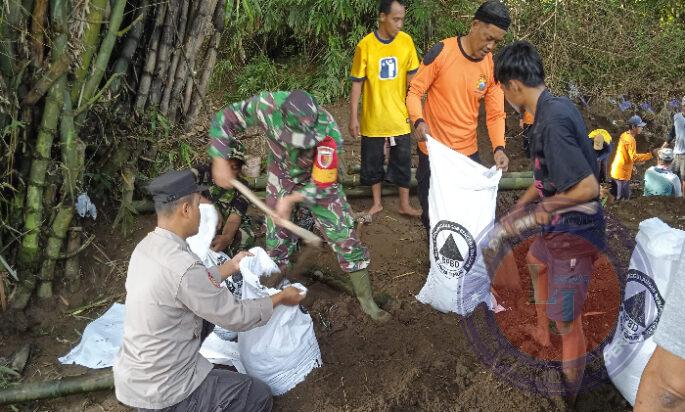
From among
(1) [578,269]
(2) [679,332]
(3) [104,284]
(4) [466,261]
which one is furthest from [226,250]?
(2) [679,332]

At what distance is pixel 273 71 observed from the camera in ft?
25.9

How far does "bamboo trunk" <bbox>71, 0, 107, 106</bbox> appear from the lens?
358 cm

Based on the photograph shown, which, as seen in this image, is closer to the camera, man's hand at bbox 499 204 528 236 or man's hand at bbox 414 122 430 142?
man's hand at bbox 499 204 528 236

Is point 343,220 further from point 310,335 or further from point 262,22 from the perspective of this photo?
point 262,22

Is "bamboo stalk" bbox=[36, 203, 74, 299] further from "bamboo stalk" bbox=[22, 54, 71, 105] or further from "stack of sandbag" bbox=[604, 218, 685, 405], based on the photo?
"stack of sandbag" bbox=[604, 218, 685, 405]

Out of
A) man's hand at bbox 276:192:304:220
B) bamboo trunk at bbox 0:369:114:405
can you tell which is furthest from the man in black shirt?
bamboo trunk at bbox 0:369:114:405

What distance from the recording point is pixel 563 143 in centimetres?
250

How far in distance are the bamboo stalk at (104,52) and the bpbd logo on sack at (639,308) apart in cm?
323

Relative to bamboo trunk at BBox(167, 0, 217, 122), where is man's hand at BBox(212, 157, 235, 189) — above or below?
below

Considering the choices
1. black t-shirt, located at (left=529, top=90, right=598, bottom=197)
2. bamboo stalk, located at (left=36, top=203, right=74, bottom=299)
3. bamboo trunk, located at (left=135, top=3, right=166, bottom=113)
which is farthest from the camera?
bamboo trunk, located at (left=135, top=3, right=166, bottom=113)

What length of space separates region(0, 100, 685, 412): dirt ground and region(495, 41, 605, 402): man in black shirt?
1.56ft

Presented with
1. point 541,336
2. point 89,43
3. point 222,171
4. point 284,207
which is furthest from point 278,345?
point 89,43

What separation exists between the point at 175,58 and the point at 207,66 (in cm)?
33

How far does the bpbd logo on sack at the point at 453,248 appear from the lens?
11.2 ft
